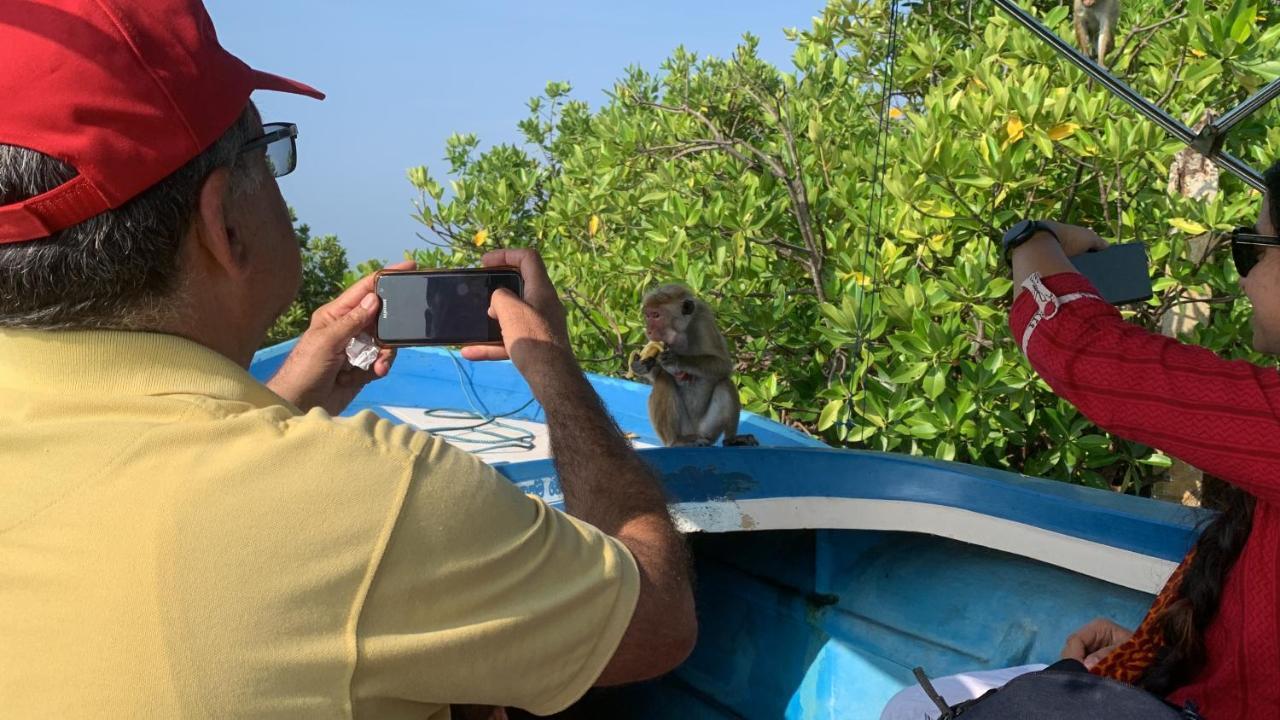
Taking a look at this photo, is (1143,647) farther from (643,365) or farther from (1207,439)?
(643,365)

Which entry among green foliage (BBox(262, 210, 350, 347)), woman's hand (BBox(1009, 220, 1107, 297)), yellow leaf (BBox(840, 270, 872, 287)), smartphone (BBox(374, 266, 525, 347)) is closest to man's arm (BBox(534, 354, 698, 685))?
smartphone (BBox(374, 266, 525, 347))

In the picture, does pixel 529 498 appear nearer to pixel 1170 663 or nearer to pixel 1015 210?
pixel 1170 663

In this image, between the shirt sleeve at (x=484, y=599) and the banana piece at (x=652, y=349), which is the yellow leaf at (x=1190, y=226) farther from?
the shirt sleeve at (x=484, y=599)

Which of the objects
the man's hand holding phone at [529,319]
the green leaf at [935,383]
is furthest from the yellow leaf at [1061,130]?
the man's hand holding phone at [529,319]

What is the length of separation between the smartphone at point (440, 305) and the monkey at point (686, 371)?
221 cm

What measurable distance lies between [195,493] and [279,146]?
475mm

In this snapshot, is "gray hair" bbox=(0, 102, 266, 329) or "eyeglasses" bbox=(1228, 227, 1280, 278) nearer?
"gray hair" bbox=(0, 102, 266, 329)

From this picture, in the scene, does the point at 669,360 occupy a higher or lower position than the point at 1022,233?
lower

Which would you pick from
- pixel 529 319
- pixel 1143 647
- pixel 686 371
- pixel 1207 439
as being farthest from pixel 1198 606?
pixel 686 371

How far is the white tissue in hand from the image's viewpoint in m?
1.55

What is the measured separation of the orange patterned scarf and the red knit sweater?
0.06 metres

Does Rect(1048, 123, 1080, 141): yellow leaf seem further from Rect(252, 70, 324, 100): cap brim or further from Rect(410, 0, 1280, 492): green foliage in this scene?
Rect(252, 70, 324, 100): cap brim

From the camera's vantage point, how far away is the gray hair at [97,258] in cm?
88

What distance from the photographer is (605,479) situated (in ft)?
3.88
